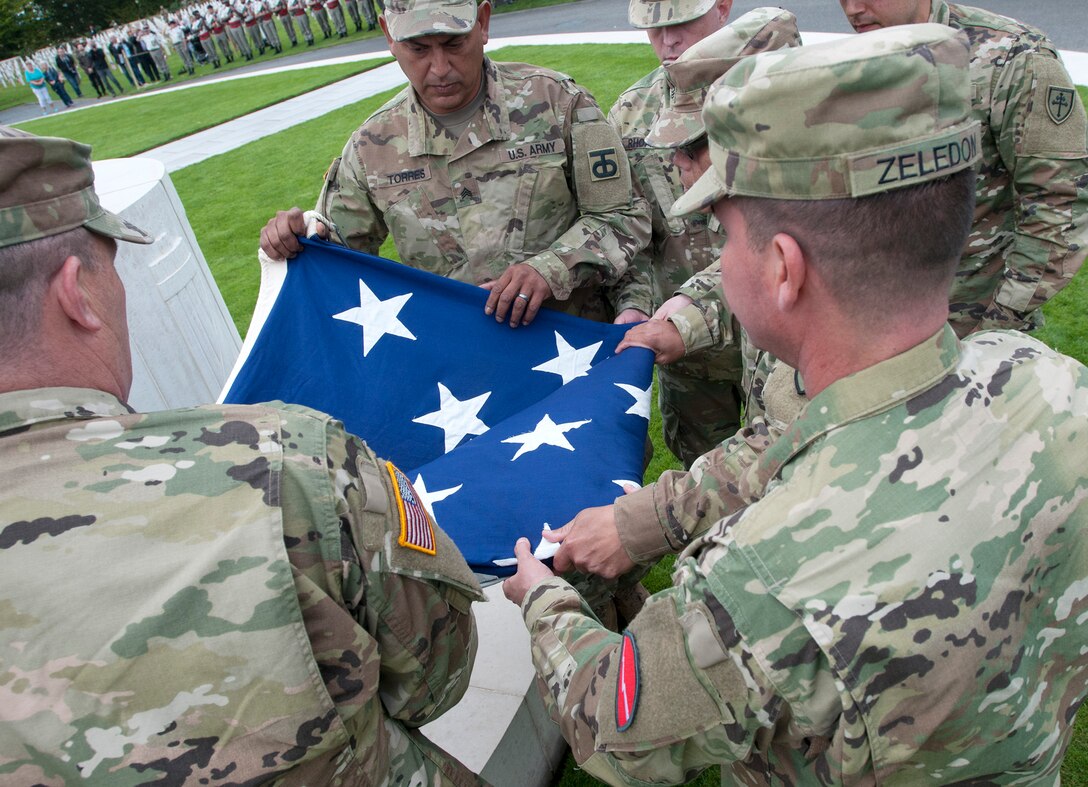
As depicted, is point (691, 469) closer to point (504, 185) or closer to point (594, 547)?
point (594, 547)

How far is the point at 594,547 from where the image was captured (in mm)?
2012

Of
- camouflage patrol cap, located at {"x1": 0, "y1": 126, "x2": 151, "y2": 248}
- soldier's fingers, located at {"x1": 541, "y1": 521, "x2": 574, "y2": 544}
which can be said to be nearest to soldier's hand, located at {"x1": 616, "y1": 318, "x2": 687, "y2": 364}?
soldier's fingers, located at {"x1": 541, "y1": 521, "x2": 574, "y2": 544}

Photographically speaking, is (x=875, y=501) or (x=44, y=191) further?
(x=44, y=191)

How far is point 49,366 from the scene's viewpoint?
1243 mm

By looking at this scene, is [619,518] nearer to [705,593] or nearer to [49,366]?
[705,593]

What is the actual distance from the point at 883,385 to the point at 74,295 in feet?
4.10

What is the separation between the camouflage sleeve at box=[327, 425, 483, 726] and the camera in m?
1.35


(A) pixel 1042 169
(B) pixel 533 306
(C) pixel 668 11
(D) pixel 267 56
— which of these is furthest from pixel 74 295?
(D) pixel 267 56

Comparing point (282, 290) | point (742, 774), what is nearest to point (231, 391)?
point (282, 290)

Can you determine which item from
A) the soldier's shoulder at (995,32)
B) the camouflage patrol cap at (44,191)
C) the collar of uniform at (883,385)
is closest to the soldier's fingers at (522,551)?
the collar of uniform at (883,385)

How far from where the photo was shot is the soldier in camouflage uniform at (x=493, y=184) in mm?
2875

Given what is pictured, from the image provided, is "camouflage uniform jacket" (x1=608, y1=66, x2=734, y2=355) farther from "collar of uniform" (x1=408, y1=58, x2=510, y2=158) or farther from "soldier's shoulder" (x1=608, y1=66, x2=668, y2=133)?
"collar of uniform" (x1=408, y1=58, x2=510, y2=158)

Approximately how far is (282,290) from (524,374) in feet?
2.99

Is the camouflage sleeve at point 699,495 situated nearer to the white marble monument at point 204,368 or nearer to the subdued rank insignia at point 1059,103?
the white marble monument at point 204,368
